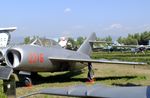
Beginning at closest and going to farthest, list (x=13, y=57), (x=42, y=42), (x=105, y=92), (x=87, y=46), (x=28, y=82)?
(x=105, y=92) → (x=13, y=57) → (x=28, y=82) → (x=42, y=42) → (x=87, y=46)

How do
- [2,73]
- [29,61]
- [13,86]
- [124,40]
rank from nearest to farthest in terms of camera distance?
[13,86]
[2,73]
[29,61]
[124,40]

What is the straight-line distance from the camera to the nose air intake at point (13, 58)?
14023 mm

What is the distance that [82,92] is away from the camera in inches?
151

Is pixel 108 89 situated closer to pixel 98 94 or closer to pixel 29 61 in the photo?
pixel 98 94

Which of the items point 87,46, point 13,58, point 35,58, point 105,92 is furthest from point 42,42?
point 105,92

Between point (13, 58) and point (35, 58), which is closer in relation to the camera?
point (13, 58)

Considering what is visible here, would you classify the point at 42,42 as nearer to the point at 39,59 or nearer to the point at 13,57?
the point at 39,59

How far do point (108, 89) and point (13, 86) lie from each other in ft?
12.6

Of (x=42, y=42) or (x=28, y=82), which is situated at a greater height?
(x=42, y=42)

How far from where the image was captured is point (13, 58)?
14227 mm

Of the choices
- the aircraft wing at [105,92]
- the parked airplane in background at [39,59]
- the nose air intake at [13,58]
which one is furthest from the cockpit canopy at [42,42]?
the aircraft wing at [105,92]

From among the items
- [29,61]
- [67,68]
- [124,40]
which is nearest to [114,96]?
[29,61]

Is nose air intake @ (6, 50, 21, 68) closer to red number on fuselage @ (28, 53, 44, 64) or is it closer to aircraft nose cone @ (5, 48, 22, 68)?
aircraft nose cone @ (5, 48, 22, 68)

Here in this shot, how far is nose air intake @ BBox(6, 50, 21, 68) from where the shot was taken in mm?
14023
